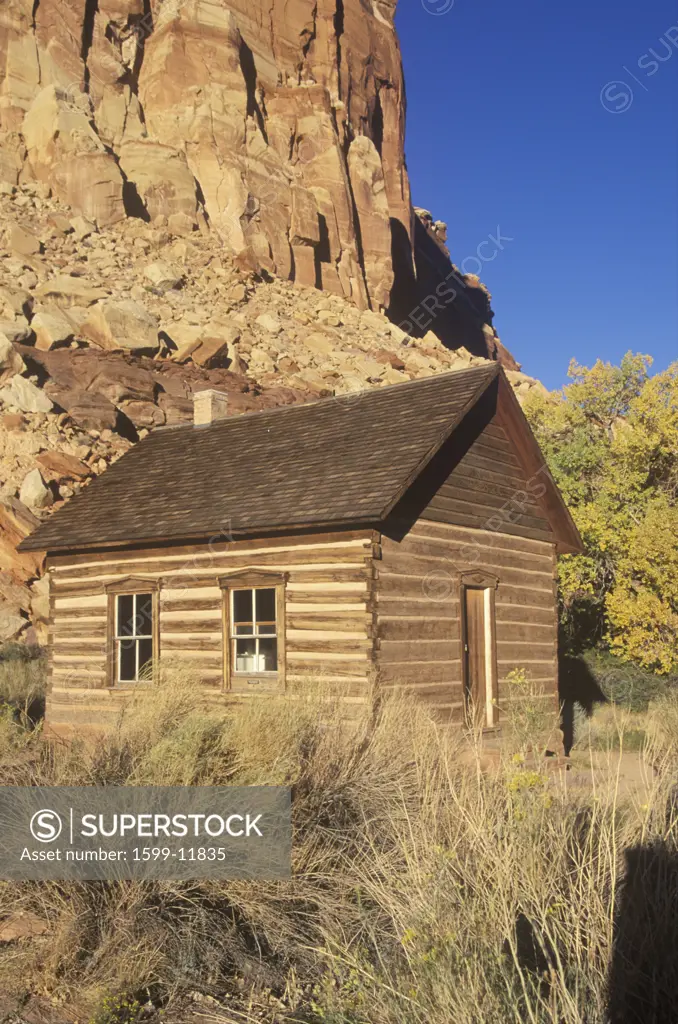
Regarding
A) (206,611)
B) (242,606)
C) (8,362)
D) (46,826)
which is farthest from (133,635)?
(8,362)

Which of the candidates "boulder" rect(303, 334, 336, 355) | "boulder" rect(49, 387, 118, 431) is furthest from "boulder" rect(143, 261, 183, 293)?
"boulder" rect(49, 387, 118, 431)

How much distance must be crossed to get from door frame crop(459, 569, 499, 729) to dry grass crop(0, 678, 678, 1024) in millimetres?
5539

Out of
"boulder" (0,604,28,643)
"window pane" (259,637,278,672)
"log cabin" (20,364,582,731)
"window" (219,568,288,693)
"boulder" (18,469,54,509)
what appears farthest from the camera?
"boulder" (18,469,54,509)

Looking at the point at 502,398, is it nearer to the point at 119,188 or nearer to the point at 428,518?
the point at 428,518

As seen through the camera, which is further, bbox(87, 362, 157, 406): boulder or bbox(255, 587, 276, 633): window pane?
bbox(87, 362, 157, 406): boulder

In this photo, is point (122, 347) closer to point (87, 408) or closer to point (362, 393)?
point (87, 408)

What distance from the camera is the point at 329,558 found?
12.2 m

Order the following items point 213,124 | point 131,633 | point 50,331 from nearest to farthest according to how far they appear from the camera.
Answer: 1. point 131,633
2. point 50,331
3. point 213,124

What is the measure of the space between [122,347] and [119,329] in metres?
0.94

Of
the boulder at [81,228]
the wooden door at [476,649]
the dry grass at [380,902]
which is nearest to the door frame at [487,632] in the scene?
the wooden door at [476,649]

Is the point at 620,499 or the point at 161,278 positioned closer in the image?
the point at 620,499

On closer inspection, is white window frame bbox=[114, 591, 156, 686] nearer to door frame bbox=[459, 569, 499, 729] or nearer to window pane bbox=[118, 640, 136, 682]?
window pane bbox=[118, 640, 136, 682]

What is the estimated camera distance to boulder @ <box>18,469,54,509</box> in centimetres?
2475

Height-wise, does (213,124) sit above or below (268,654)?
above
